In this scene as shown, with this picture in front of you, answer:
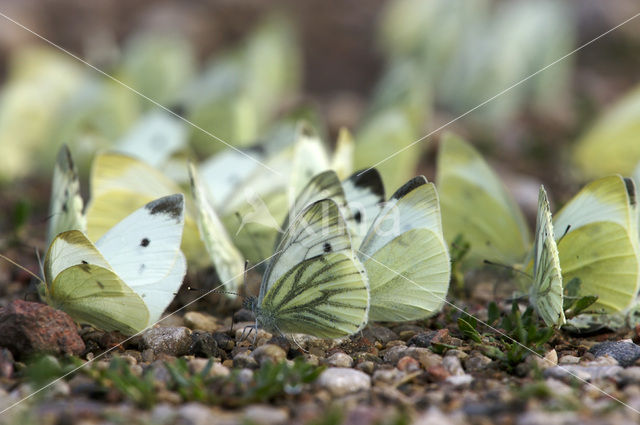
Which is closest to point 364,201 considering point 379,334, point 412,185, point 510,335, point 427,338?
point 412,185

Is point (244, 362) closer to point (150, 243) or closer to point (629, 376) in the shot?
point (150, 243)

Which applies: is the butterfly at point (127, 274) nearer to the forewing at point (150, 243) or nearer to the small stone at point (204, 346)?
the forewing at point (150, 243)

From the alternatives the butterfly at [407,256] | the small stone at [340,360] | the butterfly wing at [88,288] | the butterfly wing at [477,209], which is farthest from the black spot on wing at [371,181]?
the butterfly wing at [88,288]

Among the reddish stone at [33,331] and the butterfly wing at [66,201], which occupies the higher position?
the butterfly wing at [66,201]

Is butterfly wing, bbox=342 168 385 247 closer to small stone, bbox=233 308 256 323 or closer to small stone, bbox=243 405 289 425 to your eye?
small stone, bbox=233 308 256 323

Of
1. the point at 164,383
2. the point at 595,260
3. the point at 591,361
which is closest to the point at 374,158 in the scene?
the point at 595,260

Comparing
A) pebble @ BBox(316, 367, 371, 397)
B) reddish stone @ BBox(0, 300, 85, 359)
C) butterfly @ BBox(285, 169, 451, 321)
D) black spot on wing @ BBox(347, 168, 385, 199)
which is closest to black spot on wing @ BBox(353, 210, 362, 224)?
black spot on wing @ BBox(347, 168, 385, 199)
